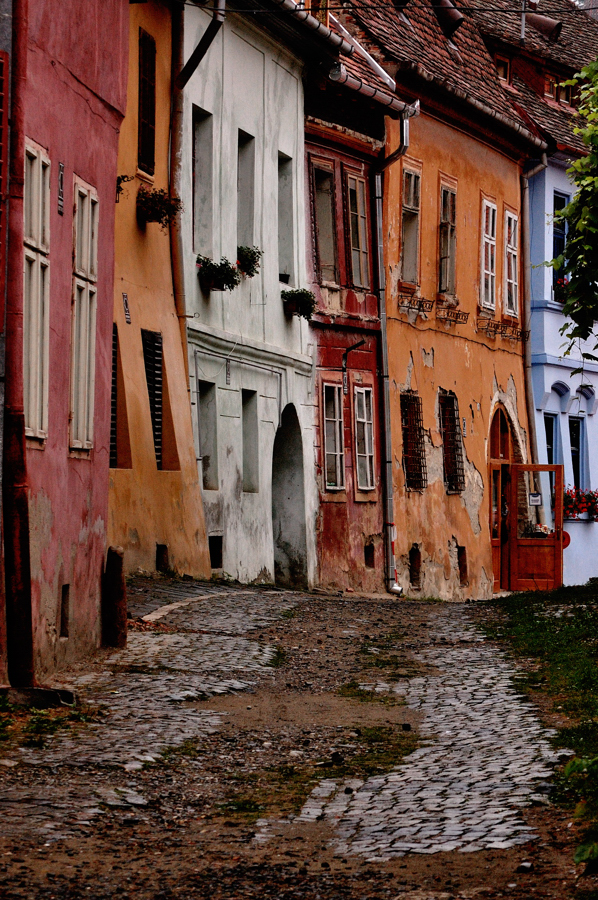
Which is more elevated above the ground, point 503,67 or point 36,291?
point 503,67

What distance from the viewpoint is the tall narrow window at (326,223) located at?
22.3m

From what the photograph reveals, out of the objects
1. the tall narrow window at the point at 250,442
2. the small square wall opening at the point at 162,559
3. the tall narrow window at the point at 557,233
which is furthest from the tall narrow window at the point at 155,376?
the tall narrow window at the point at 557,233

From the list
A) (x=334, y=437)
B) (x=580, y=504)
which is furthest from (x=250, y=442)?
(x=580, y=504)

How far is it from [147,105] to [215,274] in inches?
84.0

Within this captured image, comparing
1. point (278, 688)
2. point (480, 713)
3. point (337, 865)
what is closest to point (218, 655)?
point (278, 688)

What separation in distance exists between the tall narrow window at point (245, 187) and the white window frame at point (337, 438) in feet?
10.5

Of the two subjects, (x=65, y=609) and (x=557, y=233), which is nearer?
(x=65, y=609)

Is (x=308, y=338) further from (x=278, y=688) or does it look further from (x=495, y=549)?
(x=278, y=688)

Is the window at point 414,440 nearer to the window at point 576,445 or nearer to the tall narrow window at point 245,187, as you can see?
the tall narrow window at point 245,187

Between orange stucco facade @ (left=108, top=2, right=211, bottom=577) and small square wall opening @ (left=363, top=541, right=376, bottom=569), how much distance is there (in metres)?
5.79

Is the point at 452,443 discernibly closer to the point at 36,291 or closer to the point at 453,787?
the point at 36,291

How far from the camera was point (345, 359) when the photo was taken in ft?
74.0

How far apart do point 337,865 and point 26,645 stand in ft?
12.0

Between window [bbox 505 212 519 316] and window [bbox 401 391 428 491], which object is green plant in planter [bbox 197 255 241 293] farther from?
window [bbox 505 212 519 316]
